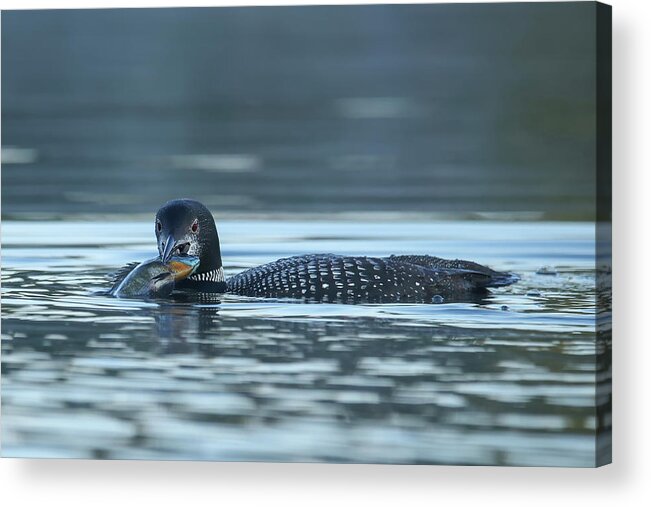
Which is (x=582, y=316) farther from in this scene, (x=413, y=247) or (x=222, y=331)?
(x=222, y=331)

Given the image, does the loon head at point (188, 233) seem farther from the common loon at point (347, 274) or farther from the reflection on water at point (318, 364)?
the reflection on water at point (318, 364)

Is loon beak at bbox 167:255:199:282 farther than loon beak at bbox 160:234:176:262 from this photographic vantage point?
Yes

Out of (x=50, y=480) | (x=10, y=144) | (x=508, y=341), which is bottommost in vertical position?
(x=50, y=480)

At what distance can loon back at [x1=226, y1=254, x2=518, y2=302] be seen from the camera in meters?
10.3

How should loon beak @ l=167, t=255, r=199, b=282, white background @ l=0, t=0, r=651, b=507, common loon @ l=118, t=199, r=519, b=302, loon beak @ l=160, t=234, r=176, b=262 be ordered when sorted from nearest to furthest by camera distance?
white background @ l=0, t=0, r=651, b=507
common loon @ l=118, t=199, r=519, b=302
loon beak @ l=160, t=234, r=176, b=262
loon beak @ l=167, t=255, r=199, b=282

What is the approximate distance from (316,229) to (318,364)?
2.46 ft

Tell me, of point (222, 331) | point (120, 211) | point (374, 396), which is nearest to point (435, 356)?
point (374, 396)

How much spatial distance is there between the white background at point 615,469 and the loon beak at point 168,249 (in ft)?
3.82

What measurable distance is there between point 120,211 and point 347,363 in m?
1.32

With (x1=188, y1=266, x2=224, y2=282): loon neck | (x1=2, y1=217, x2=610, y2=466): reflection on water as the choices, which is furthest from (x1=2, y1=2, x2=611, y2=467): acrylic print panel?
(x1=188, y1=266, x2=224, y2=282): loon neck

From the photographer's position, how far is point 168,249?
1047cm

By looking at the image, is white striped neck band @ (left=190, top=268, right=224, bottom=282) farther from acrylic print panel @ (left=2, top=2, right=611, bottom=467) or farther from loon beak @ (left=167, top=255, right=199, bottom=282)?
acrylic print panel @ (left=2, top=2, right=611, bottom=467)

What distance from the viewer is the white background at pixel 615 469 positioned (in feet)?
31.2

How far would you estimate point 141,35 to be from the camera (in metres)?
10.1
